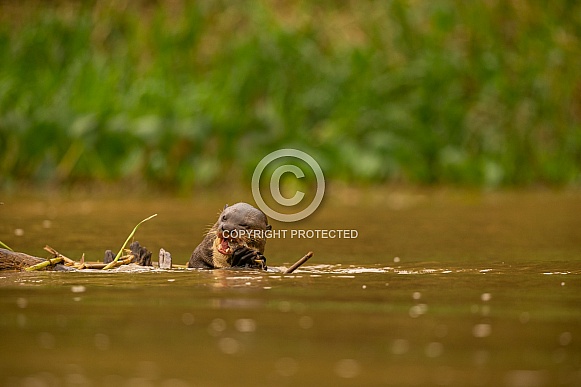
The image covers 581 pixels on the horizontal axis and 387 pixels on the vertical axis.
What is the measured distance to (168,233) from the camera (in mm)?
9164

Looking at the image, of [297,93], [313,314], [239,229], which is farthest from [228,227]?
[297,93]

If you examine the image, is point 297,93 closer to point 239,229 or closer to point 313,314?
point 239,229

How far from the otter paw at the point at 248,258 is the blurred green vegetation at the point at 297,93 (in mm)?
6516

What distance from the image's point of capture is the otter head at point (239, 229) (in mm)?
6578

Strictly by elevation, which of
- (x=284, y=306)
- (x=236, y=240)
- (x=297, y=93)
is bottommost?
(x=284, y=306)

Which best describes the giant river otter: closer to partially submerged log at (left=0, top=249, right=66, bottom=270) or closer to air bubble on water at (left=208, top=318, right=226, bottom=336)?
partially submerged log at (left=0, top=249, right=66, bottom=270)

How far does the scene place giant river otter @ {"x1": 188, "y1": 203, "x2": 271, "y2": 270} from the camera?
659cm

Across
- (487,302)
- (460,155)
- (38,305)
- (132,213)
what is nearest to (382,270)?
(487,302)

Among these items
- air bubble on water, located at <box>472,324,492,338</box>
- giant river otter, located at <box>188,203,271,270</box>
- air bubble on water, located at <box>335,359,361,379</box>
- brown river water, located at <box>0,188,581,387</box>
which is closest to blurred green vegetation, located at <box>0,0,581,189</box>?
brown river water, located at <box>0,188,581,387</box>

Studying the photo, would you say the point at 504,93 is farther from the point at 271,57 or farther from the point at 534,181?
the point at 271,57

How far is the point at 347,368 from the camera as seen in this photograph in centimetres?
394

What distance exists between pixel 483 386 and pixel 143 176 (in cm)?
980

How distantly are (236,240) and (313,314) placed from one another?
5.58 feet

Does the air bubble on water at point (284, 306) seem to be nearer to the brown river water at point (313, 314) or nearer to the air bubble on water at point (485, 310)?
the brown river water at point (313, 314)
